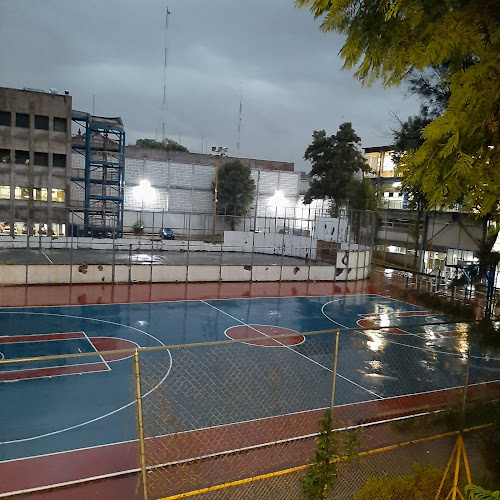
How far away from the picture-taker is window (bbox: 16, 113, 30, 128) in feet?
117

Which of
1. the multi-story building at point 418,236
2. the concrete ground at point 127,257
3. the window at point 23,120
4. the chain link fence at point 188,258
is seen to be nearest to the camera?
the chain link fence at point 188,258

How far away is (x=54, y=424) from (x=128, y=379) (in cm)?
230

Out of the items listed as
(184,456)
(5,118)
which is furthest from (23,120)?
(184,456)

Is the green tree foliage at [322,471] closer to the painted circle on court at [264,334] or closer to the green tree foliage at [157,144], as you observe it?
the painted circle on court at [264,334]

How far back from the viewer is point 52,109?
119ft

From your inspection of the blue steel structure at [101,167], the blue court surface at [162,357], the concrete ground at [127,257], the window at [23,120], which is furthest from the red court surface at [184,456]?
the window at [23,120]

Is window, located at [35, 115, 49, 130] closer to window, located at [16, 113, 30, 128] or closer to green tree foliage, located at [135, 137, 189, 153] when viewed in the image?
window, located at [16, 113, 30, 128]

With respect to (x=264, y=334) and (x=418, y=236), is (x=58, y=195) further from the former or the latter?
(x=264, y=334)

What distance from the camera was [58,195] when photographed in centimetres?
3738

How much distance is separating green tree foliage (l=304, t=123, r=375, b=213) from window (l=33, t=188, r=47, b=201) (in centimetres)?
2051

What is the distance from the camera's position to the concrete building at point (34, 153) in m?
35.4

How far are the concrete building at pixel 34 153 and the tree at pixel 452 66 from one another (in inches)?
1358

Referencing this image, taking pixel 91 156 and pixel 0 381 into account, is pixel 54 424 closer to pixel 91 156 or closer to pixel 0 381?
pixel 0 381

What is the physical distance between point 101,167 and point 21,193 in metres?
6.35
